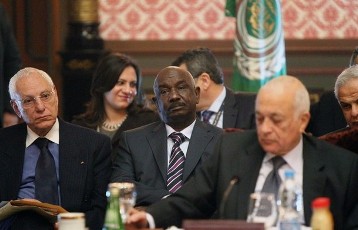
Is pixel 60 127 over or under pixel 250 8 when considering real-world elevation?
under

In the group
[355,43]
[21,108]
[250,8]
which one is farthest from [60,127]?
[355,43]

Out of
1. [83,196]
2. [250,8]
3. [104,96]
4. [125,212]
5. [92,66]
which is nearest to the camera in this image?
[125,212]

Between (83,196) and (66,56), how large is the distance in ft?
13.7

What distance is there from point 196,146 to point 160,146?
20 centimetres

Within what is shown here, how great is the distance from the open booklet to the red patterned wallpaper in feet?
16.4

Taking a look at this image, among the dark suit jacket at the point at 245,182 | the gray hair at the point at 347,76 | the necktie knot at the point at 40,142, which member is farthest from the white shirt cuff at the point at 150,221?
the gray hair at the point at 347,76

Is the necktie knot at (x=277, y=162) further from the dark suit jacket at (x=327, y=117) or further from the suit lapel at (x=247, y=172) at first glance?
the dark suit jacket at (x=327, y=117)

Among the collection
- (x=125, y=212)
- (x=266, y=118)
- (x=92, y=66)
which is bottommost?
(x=125, y=212)

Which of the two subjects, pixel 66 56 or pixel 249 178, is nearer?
pixel 249 178

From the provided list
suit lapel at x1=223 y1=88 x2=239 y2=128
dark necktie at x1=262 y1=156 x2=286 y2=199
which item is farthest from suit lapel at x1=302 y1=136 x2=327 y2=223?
suit lapel at x1=223 y1=88 x2=239 y2=128

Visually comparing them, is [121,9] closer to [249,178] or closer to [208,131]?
[208,131]

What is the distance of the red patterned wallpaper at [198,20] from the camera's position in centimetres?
1034

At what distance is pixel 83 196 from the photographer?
586 centimetres

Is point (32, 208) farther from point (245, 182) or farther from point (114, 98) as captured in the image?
point (114, 98)
